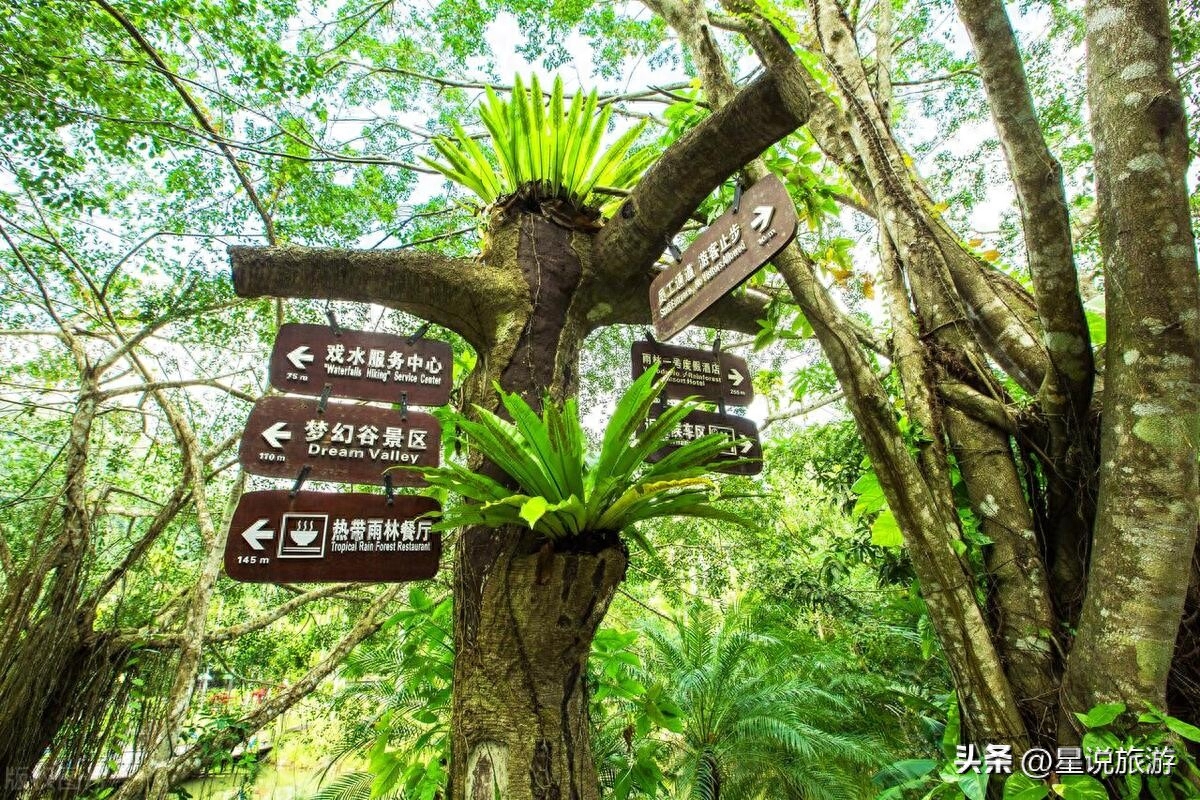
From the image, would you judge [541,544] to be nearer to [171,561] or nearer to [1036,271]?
[1036,271]

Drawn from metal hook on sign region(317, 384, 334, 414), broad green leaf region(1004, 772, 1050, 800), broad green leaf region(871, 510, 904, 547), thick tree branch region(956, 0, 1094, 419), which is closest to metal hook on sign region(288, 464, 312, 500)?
metal hook on sign region(317, 384, 334, 414)

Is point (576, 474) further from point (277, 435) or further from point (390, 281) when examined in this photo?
point (390, 281)

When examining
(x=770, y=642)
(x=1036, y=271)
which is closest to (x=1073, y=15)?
(x=1036, y=271)

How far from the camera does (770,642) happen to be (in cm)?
521

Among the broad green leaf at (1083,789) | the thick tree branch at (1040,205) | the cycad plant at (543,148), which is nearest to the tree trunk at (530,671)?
the broad green leaf at (1083,789)

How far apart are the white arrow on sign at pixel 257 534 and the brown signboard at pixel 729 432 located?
141cm

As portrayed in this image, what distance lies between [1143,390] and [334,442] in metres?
2.33

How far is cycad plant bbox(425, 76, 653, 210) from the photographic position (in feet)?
7.91

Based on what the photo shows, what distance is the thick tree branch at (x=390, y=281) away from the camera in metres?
2.09

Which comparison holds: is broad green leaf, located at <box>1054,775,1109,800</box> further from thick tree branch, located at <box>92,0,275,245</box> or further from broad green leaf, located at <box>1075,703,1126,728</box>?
thick tree branch, located at <box>92,0,275,245</box>

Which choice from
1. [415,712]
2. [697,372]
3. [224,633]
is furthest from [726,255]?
[224,633]

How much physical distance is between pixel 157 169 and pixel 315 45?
170cm

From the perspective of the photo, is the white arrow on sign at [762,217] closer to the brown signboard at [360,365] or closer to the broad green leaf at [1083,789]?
the brown signboard at [360,365]

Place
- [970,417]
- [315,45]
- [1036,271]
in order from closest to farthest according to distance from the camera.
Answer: [1036,271] < [970,417] < [315,45]
